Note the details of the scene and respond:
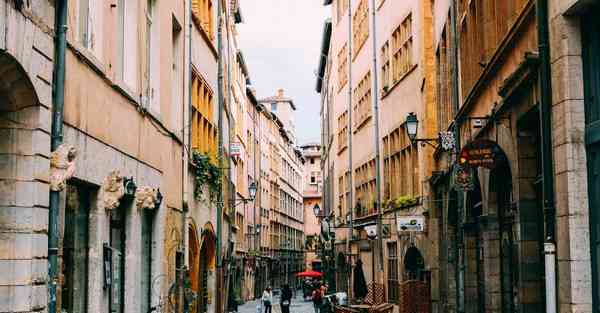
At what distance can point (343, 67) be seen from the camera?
42000 mm

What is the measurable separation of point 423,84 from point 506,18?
35.8 ft

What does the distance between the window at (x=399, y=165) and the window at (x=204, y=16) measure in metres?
6.24

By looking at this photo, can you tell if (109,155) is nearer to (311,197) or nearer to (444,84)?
(444,84)

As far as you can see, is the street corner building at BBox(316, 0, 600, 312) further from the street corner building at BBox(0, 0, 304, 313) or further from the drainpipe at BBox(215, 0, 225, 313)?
the drainpipe at BBox(215, 0, 225, 313)

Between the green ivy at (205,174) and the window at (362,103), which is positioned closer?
the green ivy at (205,174)

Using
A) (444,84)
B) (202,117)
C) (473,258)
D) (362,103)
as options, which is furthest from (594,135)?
(362,103)

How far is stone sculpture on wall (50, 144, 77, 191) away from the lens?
8.46m

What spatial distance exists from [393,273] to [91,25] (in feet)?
59.6

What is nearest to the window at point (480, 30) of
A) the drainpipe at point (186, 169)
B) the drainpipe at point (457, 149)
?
the drainpipe at point (457, 149)

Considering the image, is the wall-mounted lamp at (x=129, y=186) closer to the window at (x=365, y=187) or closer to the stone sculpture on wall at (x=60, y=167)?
the stone sculpture on wall at (x=60, y=167)

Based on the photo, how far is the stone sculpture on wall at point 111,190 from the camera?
11367mm

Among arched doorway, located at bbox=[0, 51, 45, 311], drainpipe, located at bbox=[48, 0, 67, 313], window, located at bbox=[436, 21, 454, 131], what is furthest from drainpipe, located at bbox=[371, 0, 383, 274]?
arched doorway, located at bbox=[0, 51, 45, 311]

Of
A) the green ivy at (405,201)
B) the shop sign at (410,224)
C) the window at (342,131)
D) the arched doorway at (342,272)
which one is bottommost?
the arched doorway at (342,272)

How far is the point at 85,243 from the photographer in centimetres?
1096
